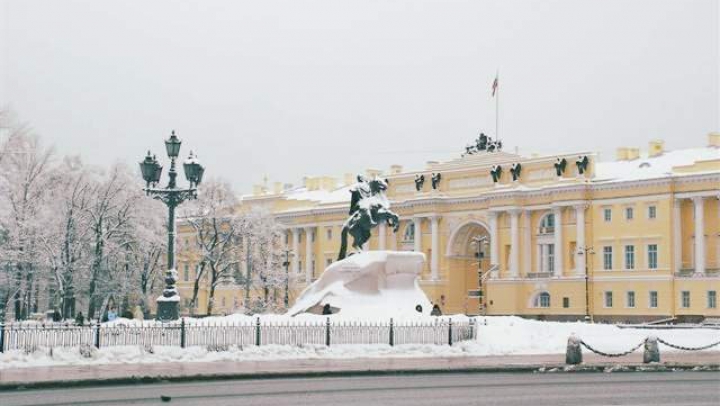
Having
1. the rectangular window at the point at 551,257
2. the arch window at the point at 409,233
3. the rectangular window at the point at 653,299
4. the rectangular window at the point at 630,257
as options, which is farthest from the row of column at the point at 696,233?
the arch window at the point at 409,233

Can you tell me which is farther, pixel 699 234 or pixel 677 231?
pixel 677 231

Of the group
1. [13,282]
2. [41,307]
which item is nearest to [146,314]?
[13,282]

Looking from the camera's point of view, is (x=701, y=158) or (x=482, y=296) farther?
(x=482, y=296)

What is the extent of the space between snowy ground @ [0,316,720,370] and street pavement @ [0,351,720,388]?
3.46 feet

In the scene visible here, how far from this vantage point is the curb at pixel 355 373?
2264 cm

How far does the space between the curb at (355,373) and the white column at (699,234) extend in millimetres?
56542

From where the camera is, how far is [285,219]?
115250mm

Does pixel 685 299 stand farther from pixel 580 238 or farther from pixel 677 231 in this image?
pixel 580 238

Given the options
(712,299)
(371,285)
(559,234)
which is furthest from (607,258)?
(371,285)

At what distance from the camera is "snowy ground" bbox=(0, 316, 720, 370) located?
27984 mm

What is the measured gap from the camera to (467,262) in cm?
10344

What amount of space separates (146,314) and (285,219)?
47009 mm

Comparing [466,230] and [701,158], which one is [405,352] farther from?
[466,230]

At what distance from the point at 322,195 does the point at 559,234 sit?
31636 millimetres
